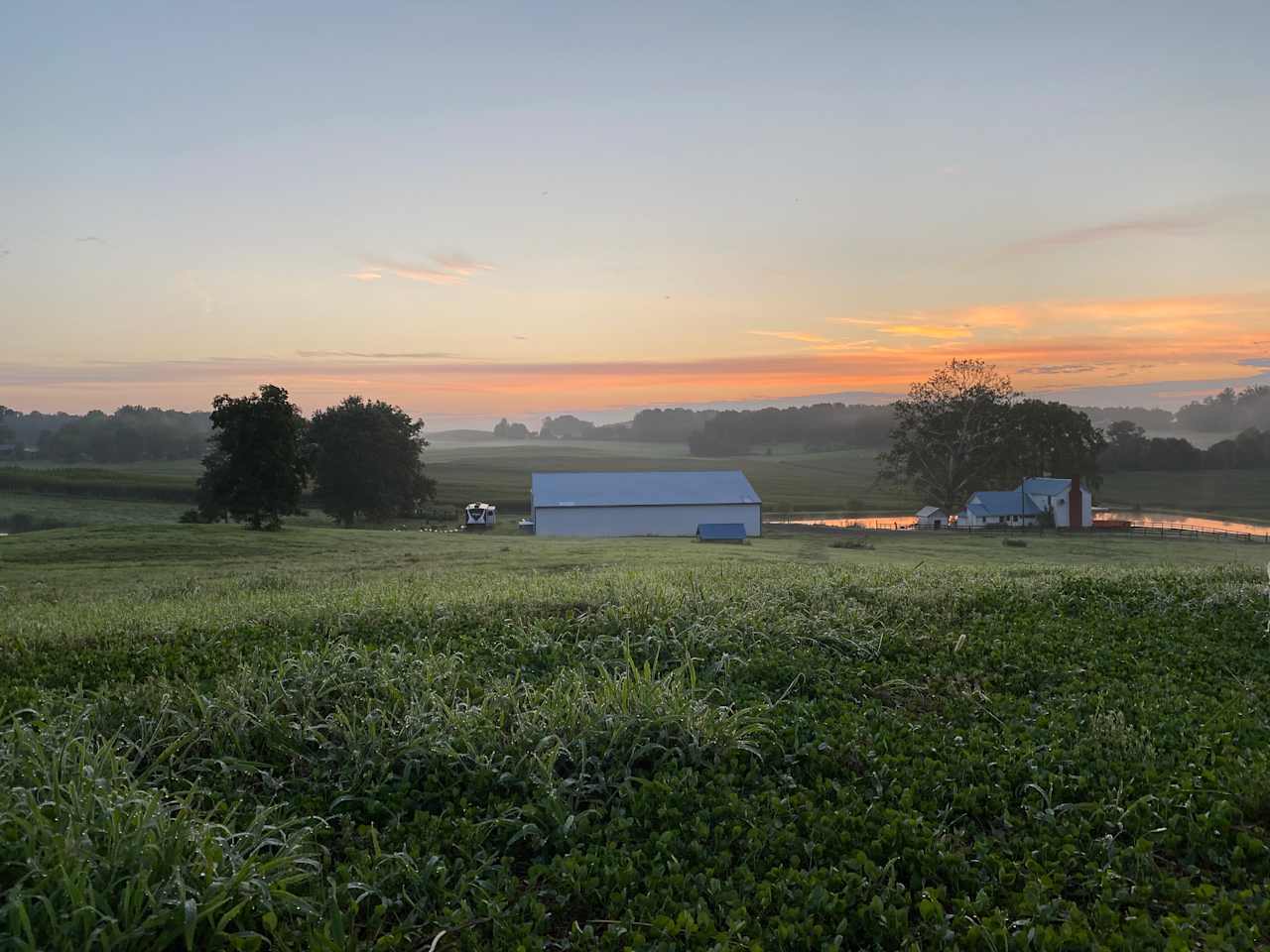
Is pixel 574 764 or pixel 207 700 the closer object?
pixel 574 764

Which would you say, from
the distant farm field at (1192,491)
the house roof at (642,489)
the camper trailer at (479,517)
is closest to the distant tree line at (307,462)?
the camper trailer at (479,517)

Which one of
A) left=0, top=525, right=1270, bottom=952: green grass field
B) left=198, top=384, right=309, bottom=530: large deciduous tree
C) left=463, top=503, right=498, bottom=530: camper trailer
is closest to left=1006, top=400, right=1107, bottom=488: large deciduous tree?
left=463, top=503, right=498, bottom=530: camper trailer

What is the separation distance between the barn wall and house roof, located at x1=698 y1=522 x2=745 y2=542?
2.27 metres

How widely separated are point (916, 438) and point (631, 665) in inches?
2116

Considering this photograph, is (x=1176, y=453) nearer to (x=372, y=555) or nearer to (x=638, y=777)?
(x=372, y=555)

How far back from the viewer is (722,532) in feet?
134

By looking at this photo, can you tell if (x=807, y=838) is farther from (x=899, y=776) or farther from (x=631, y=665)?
(x=631, y=665)

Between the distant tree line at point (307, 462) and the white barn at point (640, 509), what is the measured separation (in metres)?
10.5

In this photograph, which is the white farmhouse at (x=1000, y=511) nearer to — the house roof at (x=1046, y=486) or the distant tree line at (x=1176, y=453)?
the house roof at (x=1046, y=486)

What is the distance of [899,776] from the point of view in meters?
5.02

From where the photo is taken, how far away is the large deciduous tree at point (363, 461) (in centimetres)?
4931

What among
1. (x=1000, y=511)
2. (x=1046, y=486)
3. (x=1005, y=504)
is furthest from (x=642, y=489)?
(x=1046, y=486)

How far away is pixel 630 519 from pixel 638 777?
1550 inches

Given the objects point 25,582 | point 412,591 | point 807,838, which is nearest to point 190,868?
point 807,838
